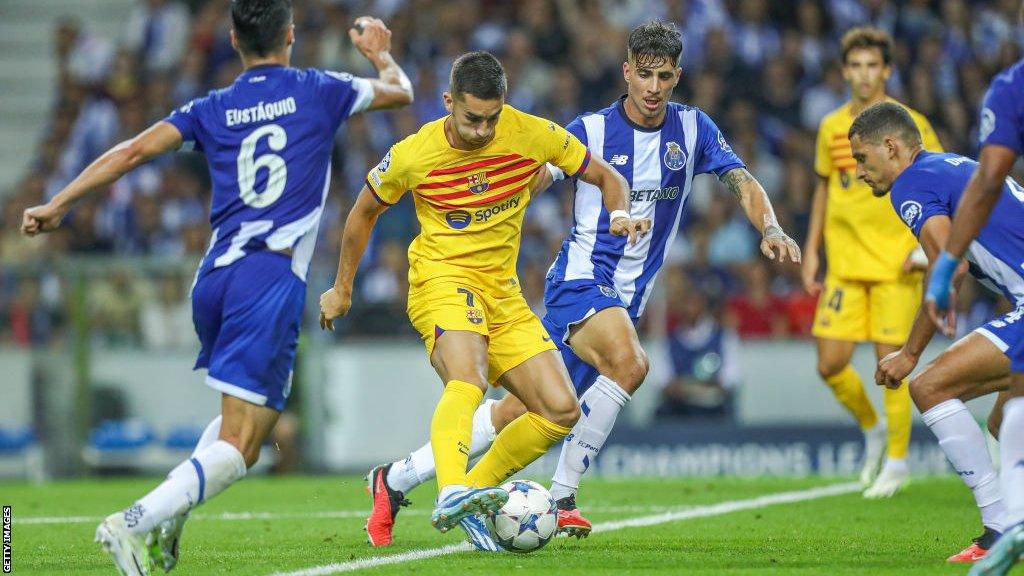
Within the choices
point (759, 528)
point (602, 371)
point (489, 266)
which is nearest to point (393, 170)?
point (489, 266)

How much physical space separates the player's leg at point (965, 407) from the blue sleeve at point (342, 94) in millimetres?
2848

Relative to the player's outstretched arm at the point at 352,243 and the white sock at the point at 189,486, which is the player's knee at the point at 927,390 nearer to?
the player's outstretched arm at the point at 352,243

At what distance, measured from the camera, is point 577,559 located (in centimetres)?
685

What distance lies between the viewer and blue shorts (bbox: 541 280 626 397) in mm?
8094

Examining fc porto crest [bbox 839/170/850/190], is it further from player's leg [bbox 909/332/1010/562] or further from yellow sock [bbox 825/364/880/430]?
player's leg [bbox 909/332/1010/562]

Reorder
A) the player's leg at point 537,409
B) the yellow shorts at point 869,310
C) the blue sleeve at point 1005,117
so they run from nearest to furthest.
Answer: the blue sleeve at point 1005,117 < the player's leg at point 537,409 < the yellow shorts at point 869,310

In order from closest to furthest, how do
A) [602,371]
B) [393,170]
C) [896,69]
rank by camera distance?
[393,170] → [602,371] → [896,69]

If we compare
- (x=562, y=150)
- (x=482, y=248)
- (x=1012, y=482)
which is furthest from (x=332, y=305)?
(x=1012, y=482)

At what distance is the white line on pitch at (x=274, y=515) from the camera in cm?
950

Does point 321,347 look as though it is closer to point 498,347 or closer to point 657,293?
point 657,293

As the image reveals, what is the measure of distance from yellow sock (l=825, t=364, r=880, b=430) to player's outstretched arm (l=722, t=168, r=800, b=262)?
271 centimetres

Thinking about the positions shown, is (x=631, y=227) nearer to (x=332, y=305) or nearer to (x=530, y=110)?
(x=332, y=305)

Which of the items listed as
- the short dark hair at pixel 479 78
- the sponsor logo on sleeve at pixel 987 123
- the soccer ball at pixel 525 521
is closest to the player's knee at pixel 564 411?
the soccer ball at pixel 525 521

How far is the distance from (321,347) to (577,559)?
8.62 metres
